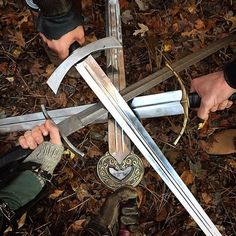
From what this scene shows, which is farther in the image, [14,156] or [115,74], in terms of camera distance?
[115,74]

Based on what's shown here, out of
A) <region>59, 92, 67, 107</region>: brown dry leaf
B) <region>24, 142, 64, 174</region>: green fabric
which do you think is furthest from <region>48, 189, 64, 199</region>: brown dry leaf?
<region>59, 92, 67, 107</region>: brown dry leaf

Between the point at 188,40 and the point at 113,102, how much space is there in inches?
42.4

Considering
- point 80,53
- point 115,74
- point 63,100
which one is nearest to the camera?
point 80,53

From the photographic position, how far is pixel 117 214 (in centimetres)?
274

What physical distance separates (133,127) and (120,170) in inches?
14.4

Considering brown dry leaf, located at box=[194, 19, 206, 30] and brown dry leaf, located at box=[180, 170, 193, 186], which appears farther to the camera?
brown dry leaf, located at box=[194, 19, 206, 30]

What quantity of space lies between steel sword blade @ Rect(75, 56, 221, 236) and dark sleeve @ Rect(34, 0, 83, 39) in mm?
180

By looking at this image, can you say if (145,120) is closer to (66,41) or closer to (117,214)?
(117,214)

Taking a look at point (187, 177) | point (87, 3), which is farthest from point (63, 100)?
point (187, 177)

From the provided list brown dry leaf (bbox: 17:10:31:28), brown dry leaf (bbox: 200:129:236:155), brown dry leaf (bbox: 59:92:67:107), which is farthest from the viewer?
brown dry leaf (bbox: 17:10:31:28)

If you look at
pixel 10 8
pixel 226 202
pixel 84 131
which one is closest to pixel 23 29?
pixel 10 8

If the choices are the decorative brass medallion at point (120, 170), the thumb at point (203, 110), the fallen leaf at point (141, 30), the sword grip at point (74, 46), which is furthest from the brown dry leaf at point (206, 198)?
the sword grip at point (74, 46)

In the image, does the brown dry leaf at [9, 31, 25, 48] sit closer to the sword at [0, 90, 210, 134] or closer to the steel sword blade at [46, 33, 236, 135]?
the sword at [0, 90, 210, 134]

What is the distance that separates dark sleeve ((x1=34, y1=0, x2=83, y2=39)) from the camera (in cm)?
204
